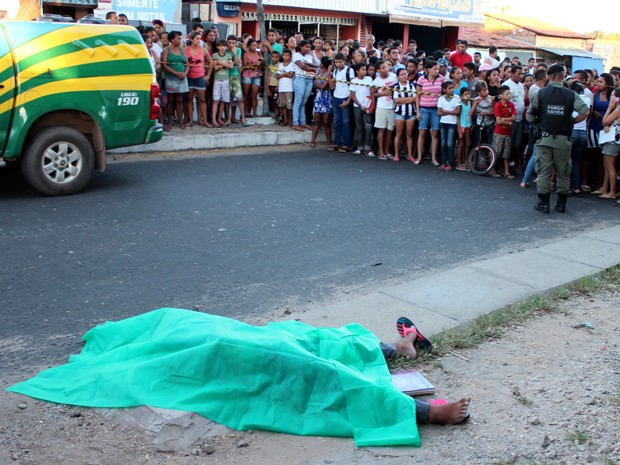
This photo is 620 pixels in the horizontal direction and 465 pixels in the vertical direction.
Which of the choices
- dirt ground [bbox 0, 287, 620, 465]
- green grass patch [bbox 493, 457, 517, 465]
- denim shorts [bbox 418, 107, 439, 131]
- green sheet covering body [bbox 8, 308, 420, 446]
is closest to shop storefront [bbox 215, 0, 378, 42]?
denim shorts [bbox 418, 107, 439, 131]

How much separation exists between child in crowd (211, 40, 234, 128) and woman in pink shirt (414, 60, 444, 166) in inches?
149

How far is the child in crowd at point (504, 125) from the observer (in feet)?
41.4

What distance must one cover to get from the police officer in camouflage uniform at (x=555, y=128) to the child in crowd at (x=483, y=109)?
2.59 m

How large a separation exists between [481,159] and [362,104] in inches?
106

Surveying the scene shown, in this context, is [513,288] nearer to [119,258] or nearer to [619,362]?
[619,362]

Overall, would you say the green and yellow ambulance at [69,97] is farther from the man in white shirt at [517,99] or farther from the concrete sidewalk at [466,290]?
the man in white shirt at [517,99]

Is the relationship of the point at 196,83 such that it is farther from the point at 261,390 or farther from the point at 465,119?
the point at 261,390

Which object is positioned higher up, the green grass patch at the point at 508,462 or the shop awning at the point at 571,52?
the shop awning at the point at 571,52

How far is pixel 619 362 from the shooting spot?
532cm

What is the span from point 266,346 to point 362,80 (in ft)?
36.0

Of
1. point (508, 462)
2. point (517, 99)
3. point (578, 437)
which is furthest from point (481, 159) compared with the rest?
point (508, 462)

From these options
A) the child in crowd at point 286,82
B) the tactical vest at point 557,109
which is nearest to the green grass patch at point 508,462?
the tactical vest at point 557,109

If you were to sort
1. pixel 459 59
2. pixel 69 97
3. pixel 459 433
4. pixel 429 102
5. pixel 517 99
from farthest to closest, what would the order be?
pixel 459 59
pixel 429 102
pixel 517 99
pixel 69 97
pixel 459 433

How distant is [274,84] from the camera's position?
15930mm
